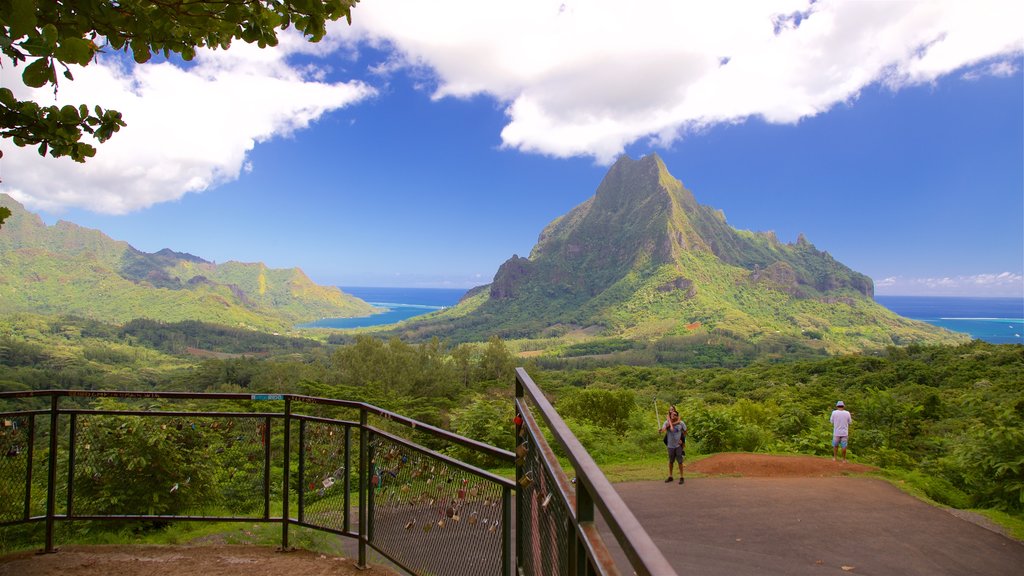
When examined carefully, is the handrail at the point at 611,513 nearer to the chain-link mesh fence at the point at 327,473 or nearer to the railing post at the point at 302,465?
the chain-link mesh fence at the point at 327,473

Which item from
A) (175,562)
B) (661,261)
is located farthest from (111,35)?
(661,261)

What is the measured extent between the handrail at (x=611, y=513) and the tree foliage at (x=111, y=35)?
1778 millimetres

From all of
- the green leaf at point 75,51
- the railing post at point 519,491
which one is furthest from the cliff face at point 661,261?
the green leaf at point 75,51

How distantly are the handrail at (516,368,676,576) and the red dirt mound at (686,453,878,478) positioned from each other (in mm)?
11207

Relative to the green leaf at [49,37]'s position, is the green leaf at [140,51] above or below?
above

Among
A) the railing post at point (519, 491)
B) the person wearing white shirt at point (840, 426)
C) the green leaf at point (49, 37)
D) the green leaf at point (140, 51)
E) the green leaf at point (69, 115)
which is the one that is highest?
the green leaf at point (140, 51)

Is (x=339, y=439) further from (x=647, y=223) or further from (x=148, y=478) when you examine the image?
(x=647, y=223)

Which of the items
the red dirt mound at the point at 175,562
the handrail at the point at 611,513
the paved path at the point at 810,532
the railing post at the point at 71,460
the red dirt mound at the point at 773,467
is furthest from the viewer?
the red dirt mound at the point at 773,467

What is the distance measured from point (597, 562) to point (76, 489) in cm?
489

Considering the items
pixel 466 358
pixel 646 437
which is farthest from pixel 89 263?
pixel 646 437

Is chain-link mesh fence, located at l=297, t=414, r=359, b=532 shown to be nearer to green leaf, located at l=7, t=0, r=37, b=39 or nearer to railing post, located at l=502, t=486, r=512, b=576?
railing post, located at l=502, t=486, r=512, b=576

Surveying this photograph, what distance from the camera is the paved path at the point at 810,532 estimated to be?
21.0ft

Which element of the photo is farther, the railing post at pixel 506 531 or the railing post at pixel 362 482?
the railing post at pixel 362 482

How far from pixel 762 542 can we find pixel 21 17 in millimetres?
8052
